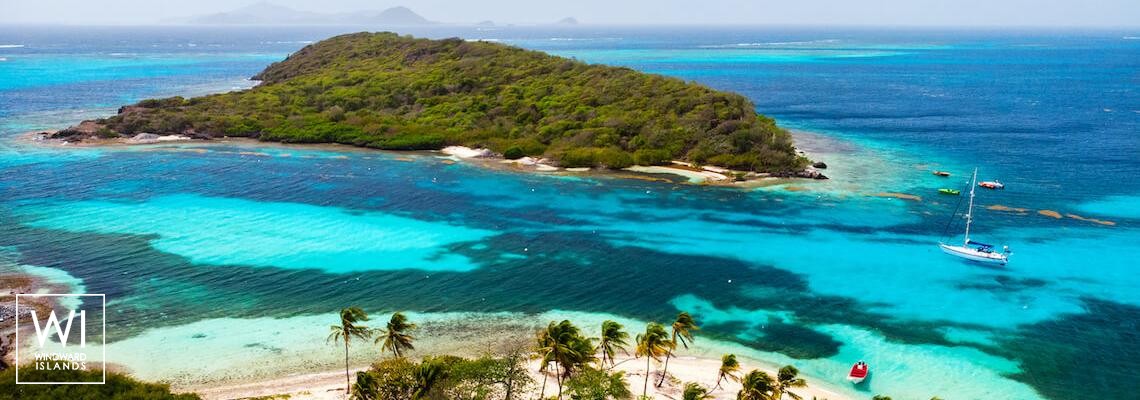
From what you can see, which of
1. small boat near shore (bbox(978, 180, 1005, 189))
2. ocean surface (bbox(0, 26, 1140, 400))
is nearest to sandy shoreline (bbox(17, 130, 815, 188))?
ocean surface (bbox(0, 26, 1140, 400))

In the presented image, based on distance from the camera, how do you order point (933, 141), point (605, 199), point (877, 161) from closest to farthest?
1. point (605, 199)
2. point (877, 161)
3. point (933, 141)

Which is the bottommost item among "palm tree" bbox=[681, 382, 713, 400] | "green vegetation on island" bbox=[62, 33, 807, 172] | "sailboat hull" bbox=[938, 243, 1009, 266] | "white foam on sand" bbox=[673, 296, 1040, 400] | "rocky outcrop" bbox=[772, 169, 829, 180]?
"white foam on sand" bbox=[673, 296, 1040, 400]

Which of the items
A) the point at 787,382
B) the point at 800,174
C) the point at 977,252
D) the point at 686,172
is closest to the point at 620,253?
the point at 787,382

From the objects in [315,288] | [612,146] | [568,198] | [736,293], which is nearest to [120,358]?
[315,288]

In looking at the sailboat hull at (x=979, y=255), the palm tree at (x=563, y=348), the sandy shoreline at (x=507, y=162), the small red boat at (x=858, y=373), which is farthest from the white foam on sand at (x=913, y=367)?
the sandy shoreline at (x=507, y=162)

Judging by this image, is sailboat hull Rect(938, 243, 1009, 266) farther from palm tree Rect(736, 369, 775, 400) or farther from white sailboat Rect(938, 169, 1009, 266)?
palm tree Rect(736, 369, 775, 400)

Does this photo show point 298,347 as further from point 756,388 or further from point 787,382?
point 787,382

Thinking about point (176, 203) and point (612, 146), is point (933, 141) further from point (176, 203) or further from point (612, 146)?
point (176, 203)
